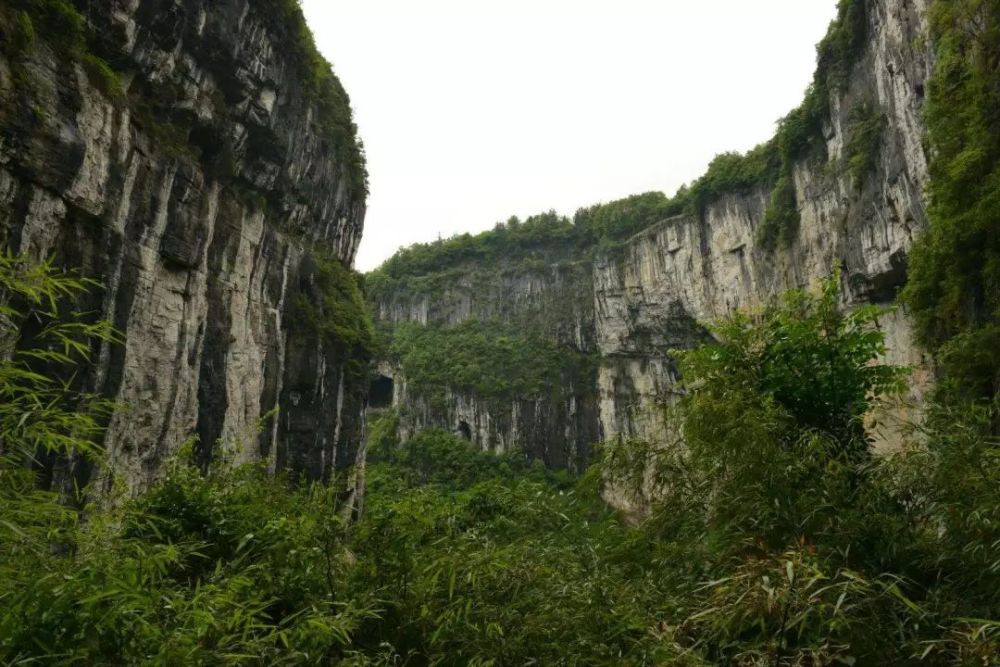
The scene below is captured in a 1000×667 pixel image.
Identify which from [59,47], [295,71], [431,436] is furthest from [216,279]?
[431,436]

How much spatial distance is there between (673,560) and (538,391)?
33.5 metres

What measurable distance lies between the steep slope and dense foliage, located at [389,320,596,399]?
2.42 ft

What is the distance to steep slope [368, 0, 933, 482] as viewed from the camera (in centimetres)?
1485

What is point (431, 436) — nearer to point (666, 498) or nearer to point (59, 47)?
point (59, 47)

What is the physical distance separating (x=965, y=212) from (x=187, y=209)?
43.3 feet

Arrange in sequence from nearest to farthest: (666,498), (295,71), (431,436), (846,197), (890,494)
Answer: (890,494) → (666,498) → (295,71) → (846,197) → (431,436)

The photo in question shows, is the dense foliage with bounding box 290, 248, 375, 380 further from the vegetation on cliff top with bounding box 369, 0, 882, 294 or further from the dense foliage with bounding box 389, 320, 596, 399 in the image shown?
the dense foliage with bounding box 389, 320, 596, 399

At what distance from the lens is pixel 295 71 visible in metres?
16.8

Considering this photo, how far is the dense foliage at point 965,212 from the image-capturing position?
6969mm

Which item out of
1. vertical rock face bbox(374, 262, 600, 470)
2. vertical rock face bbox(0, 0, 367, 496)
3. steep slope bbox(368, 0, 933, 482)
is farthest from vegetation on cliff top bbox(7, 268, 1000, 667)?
vertical rock face bbox(374, 262, 600, 470)

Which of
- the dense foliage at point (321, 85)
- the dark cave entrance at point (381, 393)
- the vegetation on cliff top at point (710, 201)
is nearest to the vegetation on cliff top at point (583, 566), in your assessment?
the dense foliage at point (321, 85)

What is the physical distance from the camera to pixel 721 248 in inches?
1083

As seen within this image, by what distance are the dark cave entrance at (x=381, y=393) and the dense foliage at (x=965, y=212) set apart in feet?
118

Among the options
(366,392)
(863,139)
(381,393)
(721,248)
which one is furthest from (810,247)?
(381,393)
